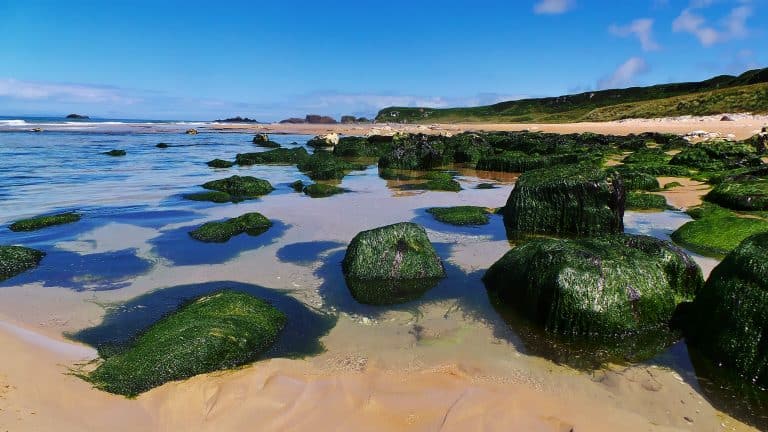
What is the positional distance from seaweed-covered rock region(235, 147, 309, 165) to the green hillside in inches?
1538

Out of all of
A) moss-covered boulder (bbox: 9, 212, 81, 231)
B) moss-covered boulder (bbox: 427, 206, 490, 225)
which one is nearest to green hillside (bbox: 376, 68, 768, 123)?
moss-covered boulder (bbox: 427, 206, 490, 225)

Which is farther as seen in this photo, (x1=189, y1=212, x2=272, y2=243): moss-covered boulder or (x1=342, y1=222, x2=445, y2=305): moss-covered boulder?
(x1=189, y1=212, x2=272, y2=243): moss-covered boulder

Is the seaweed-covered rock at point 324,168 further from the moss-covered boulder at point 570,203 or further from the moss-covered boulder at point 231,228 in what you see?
the moss-covered boulder at point 570,203

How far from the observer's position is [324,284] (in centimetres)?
679

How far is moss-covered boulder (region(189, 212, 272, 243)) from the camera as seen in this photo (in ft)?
29.7

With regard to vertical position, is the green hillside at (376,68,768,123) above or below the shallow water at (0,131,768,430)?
above

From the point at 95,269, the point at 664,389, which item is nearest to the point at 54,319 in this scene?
the point at 95,269

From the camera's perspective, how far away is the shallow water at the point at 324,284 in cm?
452

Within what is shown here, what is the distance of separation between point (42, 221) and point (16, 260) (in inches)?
122

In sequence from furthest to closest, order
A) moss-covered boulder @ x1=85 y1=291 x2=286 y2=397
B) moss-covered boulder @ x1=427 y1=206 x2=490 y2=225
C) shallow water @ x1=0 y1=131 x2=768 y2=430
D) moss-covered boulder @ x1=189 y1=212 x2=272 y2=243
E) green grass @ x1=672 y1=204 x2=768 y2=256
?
moss-covered boulder @ x1=427 y1=206 x2=490 y2=225 < moss-covered boulder @ x1=189 y1=212 x2=272 y2=243 < green grass @ x1=672 y1=204 x2=768 y2=256 < shallow water @ x1=0 y1=131 x2=768 y2=430 < moss-covered boulder @ x1=85 y1=291 x2=286 y2=397

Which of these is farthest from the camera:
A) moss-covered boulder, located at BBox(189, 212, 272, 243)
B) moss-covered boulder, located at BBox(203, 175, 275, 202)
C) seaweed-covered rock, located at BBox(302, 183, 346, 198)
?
moss-covered boulder, located at BBox(203, 175, 275, 202)

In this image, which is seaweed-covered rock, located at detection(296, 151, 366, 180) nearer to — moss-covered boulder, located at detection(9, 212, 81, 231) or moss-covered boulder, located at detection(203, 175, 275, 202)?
moss-covered boulder, located at detection(203, 175, 275, 202)

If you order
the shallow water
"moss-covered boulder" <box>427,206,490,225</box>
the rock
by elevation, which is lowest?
the shallow water

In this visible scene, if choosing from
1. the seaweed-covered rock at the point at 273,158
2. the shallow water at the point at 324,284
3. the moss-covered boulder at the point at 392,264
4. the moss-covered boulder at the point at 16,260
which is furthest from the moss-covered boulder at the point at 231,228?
the seaweed-covered rock at the point at 273,158
